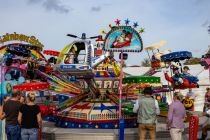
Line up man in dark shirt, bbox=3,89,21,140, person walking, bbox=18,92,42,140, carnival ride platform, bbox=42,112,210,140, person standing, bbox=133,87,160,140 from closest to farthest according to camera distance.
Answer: person walking, bbox=18,92,42,140 < man in dark shirt, bbox=3,89,21,140 < person standing, bbox=133,87,160,140 < carnival ride platform, bbox=42,112,210,140

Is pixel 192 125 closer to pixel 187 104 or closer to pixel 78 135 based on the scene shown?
pixel 78 135

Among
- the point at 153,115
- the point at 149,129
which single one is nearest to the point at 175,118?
the point at 153,115

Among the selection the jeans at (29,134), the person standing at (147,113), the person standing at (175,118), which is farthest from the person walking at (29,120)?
the person standing at (175,118)

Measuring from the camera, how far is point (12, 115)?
8172 mm

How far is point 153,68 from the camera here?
14430 millimetres

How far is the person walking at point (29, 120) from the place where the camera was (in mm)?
7785

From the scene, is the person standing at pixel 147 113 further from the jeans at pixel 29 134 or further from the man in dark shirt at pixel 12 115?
the man in dark shirt at pixel 12 115

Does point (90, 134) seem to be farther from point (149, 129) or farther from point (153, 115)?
point (153, 115)

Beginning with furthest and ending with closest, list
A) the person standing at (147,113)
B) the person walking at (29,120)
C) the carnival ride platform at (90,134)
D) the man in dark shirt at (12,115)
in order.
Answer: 1. the carnival ride platform at (90,134)
2. the person standing at (147,113)
3. the man in dark shirt at (12,115)
4. the person walking at (29,120)

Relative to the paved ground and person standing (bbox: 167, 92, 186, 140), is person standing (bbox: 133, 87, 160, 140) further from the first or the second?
the paved ground

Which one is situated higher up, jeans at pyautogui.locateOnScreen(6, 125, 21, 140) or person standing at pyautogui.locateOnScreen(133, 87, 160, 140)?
person standing at pyautogui.locateOnScreen(133, 87, 160, 140)

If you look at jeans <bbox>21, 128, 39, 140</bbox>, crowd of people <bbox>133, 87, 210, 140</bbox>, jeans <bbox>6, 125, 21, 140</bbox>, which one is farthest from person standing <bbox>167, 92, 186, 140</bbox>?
jeans <bbox>6, 125, 21, 140</bbox>

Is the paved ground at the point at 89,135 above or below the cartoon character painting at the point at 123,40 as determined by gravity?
below

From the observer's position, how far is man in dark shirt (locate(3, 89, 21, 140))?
8148 mm
